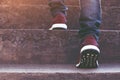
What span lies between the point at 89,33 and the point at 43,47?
32cm

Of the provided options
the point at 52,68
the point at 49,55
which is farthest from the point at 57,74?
the point at 49,55

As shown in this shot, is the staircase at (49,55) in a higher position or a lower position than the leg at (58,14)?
lower

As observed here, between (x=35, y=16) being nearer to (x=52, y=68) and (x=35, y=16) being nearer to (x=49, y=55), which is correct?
(x=49, y=55)

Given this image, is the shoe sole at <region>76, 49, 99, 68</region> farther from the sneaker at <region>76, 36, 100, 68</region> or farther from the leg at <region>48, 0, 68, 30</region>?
the leg at <region>48, 0, 68, 30</region>

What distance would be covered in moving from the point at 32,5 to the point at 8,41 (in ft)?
2.01

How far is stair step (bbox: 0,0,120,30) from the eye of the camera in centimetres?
270

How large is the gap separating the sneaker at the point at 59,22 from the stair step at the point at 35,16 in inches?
8.4

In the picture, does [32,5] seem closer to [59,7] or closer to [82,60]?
[59,7]

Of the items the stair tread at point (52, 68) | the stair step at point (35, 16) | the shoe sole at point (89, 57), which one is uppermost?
the stair step at point (35, 16)

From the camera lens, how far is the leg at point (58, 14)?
246cm


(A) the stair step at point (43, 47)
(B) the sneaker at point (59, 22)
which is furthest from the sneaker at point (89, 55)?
(B) the sneaker at point (59, 22)

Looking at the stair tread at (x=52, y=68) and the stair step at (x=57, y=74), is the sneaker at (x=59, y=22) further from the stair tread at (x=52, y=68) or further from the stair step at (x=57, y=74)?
the stair step at (x=57, y=74)

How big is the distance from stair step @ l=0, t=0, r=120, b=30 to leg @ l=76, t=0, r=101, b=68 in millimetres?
436

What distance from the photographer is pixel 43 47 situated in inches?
90.4
